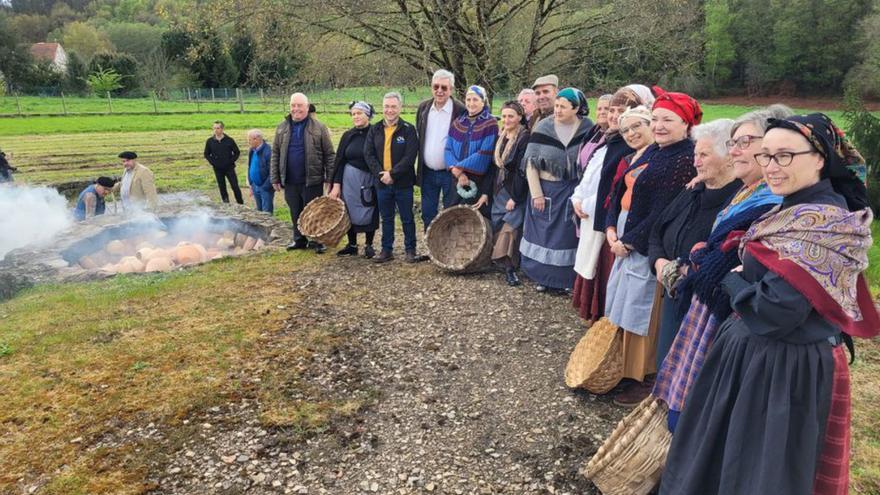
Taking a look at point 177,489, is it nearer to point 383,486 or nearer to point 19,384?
point 383,486

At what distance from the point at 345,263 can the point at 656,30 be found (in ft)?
21.9

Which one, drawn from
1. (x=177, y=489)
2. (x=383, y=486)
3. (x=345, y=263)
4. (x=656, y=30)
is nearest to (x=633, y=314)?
(x=383, y=486)

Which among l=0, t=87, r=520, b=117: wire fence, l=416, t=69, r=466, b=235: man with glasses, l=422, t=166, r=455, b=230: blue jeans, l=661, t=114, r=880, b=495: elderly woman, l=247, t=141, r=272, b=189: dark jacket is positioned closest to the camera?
l=661, t=114, r=880, b=495: elderly woman

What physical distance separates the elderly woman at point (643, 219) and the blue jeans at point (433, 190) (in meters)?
2.66

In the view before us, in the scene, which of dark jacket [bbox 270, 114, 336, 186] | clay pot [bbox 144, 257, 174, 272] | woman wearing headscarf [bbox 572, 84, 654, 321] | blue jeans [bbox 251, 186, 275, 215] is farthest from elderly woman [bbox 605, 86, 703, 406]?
blue jeans [bbox 251, 186, 275, 215]

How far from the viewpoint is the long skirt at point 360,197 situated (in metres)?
6.45

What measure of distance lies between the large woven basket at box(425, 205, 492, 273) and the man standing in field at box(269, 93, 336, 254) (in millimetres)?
1517

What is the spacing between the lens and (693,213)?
115 inches

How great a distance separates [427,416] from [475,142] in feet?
10.2

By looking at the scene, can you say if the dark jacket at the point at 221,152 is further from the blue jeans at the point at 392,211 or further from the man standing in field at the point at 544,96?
the man standing in field at the point at 544,96

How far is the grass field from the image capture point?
10.2 feet

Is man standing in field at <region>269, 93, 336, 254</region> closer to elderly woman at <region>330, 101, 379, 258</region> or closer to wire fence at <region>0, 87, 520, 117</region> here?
elderly woman at <region>330, 101, 379, 258</region>

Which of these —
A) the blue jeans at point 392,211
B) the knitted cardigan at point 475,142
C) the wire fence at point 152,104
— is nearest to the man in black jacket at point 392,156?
the blue jeans at point 392,211

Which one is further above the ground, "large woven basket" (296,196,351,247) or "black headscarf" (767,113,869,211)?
"black headscarf" (767,113,869,211)
